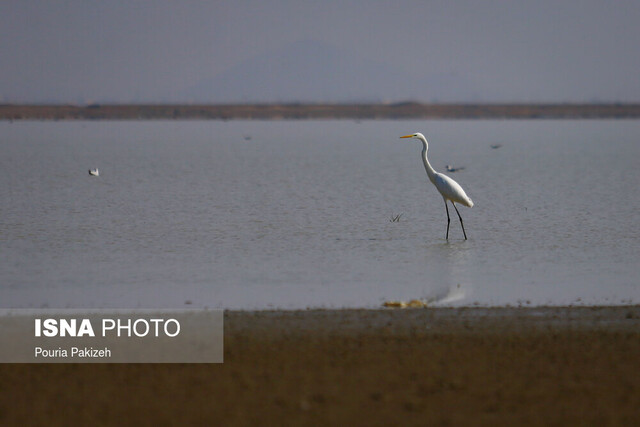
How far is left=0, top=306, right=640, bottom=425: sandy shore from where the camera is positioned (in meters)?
7.06

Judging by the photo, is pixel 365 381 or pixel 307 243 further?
pixel 307 243

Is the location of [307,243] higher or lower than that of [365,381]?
higher

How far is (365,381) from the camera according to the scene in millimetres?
7898

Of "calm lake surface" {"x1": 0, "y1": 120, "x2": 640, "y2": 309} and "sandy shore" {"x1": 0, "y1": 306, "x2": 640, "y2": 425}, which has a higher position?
"calm lake surface" {"x1": 0, "y1": 120, "x2": 640, "y2": 309}

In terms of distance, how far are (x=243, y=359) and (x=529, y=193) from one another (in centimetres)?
2643

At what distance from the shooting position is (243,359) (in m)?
8.62

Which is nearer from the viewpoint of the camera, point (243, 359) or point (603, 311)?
point (243, 359)

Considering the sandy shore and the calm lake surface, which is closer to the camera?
the sandy shore

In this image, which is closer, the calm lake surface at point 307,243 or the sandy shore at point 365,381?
the sandy shore at point 365,381

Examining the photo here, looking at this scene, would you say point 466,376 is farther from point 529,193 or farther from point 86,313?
point 529,193

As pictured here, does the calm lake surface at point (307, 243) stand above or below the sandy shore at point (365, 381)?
above

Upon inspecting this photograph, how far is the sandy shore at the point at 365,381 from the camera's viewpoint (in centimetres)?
706

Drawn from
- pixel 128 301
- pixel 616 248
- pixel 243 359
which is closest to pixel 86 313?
pixel 128 301

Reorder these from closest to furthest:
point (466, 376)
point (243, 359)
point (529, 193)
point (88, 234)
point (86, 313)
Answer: point (466, 376) → point (243, 359) → point (86, 313) → point (88, 234) → point (529, 193)
